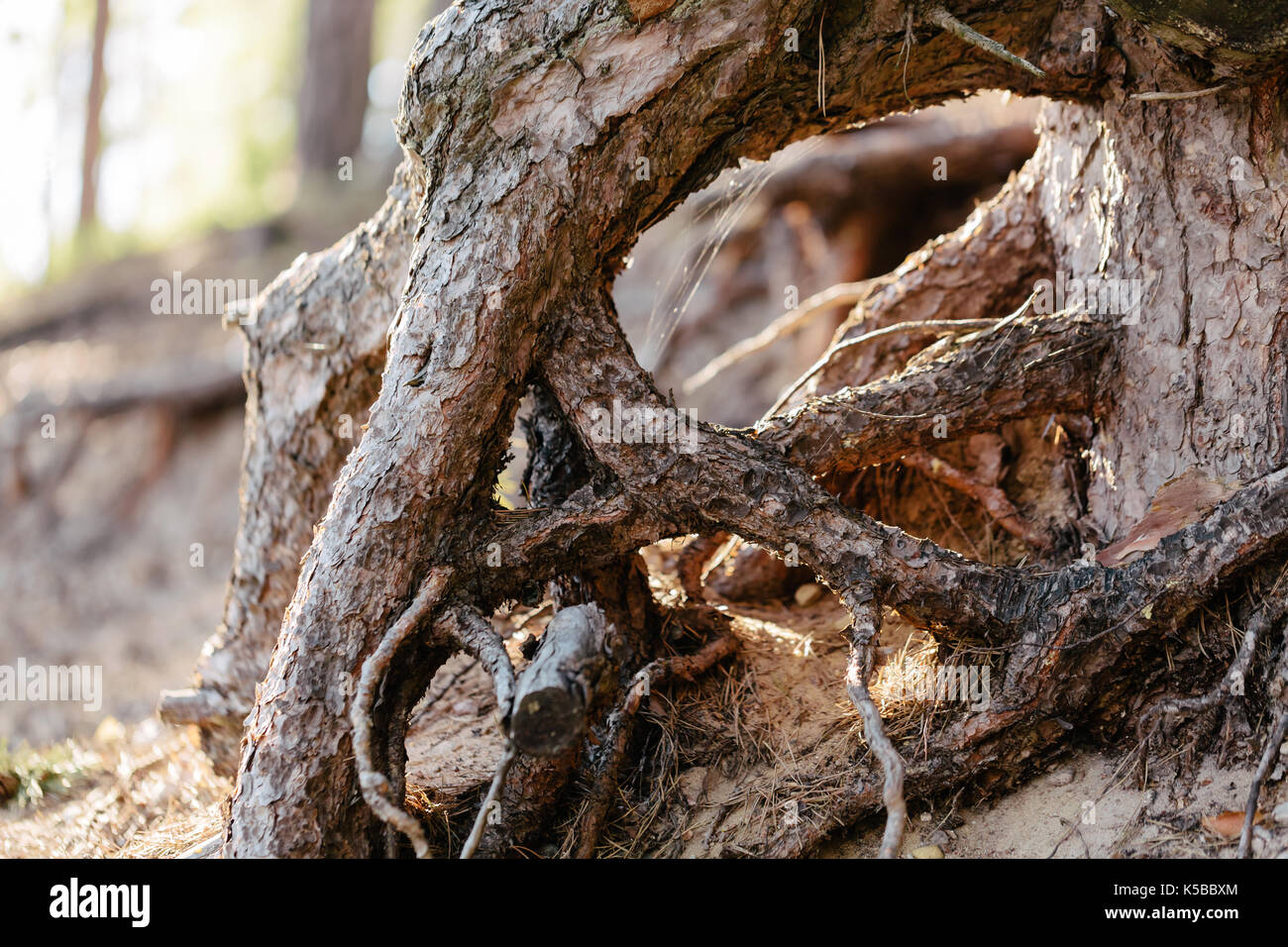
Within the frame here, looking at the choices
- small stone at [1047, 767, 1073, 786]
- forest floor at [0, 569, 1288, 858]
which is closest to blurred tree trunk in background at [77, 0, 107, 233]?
forest floor at [0, 569, 1288, 858]

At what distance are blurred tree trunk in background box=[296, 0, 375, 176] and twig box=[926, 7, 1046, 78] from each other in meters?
7.43

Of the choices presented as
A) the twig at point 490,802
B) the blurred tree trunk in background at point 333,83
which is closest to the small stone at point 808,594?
the twig at point 490,802

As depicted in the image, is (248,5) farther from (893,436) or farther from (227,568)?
(893,436)

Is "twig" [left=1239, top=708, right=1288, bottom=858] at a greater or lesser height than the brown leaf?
greater

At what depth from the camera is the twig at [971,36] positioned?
2.17 m

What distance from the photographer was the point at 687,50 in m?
2.14

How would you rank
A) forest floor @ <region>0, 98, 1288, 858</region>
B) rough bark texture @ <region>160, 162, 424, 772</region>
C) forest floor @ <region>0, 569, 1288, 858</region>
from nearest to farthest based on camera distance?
forest floor @ <region>0, 569, 1288, 858</region>
forest floor @ <region>0, 98, 1288, 858</region>
rough bark texture @ <region>160, 162, 424, 772</region>

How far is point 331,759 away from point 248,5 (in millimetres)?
13306

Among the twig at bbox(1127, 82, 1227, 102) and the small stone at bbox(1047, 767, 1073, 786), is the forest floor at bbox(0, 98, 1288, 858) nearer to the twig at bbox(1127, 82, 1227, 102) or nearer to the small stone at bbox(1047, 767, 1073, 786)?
the small stone at bbox(1047, 767, 1073, 786)

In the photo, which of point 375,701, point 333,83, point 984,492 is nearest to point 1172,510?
point 984,492

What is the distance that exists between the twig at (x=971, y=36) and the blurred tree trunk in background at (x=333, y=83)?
7.43 metres

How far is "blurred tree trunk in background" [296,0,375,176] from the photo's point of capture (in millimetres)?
8539

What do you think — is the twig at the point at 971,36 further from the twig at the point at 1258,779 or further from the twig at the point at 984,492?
the twig at the point at 1258,779

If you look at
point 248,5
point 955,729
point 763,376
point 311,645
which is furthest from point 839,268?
point 248,5
